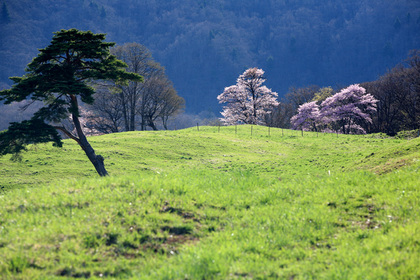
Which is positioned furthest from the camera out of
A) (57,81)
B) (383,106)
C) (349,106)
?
(383,106)

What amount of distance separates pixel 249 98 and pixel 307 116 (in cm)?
1429

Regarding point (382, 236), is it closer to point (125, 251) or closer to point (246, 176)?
point (125, 251)

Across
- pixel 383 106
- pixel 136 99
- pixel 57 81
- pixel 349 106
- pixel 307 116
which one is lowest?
pixel 57 81

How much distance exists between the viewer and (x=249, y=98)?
7231 cm

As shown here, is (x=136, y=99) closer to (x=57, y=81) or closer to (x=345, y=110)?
(x=345, y=110)

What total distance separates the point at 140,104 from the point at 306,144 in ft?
127

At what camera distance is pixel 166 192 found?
32.1 feet

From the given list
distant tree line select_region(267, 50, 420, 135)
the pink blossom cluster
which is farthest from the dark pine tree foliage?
distant tree line select_region(267, 50, 420, 135)

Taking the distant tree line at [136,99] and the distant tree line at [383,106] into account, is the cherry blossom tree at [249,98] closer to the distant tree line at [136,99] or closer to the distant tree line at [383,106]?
the distant tree line at [383,106]

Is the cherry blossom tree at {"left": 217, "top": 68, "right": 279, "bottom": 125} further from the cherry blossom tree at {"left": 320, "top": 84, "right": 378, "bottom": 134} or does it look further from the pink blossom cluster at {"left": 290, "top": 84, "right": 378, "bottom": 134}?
the cherry blossom tree at {"left": 320, "top": 84, "right": 378, "bottom": 134}

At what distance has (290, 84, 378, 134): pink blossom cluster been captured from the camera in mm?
59469

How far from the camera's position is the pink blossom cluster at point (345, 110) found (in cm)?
5947

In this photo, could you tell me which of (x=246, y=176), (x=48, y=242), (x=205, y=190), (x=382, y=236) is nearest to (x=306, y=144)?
(x=246, y=176)

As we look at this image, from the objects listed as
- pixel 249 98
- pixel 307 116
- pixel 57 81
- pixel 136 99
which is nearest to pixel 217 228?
pixel 57 81
